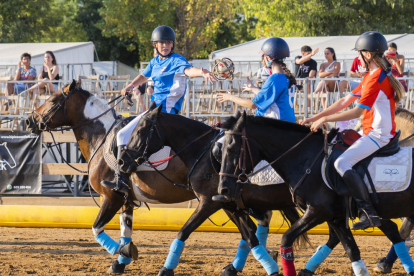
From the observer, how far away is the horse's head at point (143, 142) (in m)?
5.96

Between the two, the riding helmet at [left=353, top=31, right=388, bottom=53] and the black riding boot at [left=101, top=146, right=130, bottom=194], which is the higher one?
the riding helmet at [left=353, top=31, right=388, bottom=53]

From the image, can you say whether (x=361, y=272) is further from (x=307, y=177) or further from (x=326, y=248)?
(x=307, y=177)

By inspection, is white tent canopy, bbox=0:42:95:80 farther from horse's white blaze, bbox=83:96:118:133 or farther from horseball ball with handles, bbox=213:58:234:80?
horseball ball with handles, bbox=213:58:234:80

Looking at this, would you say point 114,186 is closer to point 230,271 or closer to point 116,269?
point 116,269

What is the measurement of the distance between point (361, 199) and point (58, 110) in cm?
425

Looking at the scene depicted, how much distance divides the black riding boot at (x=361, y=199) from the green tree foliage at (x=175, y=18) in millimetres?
25582

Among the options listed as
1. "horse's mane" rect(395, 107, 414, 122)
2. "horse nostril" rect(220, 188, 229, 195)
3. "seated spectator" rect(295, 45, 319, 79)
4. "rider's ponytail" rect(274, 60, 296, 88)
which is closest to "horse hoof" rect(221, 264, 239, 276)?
"horse nostril" rect(220, 188, 229, 195)

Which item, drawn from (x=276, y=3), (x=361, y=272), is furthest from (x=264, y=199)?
(x=276, y=3)

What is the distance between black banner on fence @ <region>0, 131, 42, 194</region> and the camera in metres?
11.1

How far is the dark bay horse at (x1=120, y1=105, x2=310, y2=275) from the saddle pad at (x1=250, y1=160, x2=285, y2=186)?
101 millimetres

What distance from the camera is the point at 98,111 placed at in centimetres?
740

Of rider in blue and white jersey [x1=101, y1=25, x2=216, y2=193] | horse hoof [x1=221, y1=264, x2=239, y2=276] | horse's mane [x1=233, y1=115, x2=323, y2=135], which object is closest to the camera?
horse's mane [x1=233, y1=115, x2=323, y2=135]

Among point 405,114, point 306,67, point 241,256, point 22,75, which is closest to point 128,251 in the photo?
point 241,256

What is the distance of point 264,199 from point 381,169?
1.37 meters
